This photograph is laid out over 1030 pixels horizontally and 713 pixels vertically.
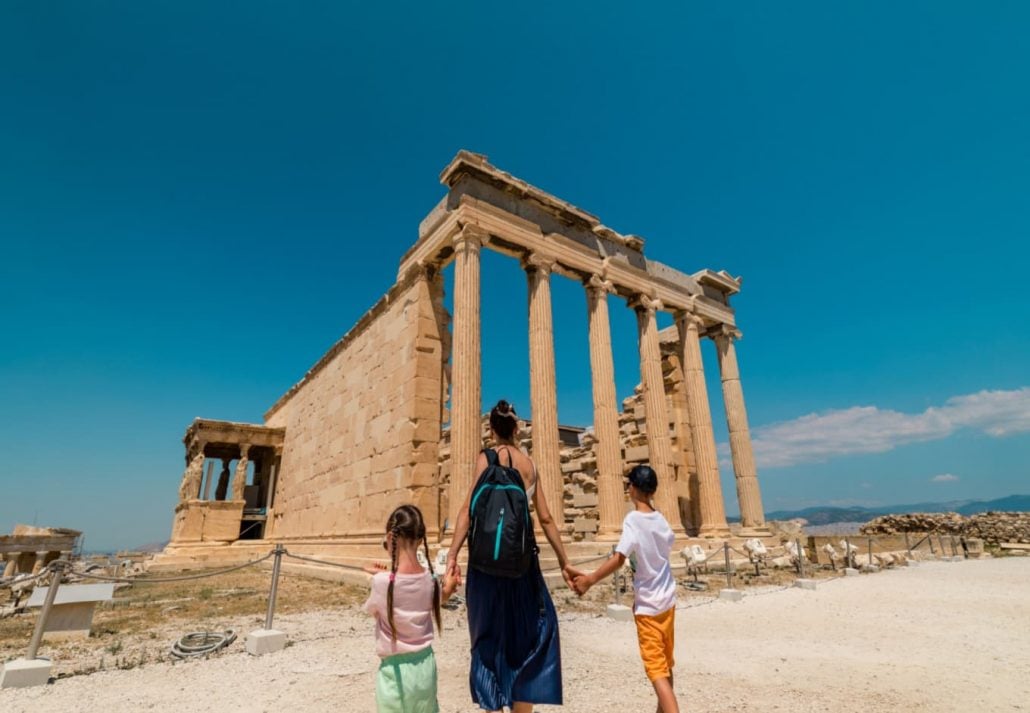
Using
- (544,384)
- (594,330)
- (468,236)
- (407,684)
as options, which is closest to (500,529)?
(407,684)

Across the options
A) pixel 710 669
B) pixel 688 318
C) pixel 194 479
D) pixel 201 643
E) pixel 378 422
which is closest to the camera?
pixel 710 669

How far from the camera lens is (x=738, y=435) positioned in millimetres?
18688

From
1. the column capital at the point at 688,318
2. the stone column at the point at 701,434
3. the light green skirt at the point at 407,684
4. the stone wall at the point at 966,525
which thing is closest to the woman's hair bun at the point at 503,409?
the light green skirt at the point at 407,684

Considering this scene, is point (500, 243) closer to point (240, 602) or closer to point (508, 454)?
point (240, 602)

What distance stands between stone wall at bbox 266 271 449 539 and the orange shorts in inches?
360

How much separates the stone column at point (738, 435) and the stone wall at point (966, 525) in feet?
49.6

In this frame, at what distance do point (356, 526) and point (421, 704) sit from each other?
13.0 metres

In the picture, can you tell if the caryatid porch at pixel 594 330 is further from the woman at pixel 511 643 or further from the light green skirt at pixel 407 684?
the light green skirt at pixel 407 684

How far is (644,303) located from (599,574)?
14392 mm

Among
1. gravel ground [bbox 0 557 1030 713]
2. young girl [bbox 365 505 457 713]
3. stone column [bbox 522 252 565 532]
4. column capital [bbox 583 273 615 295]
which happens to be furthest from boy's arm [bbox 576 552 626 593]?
column capital [bbox 583 273 615 295]

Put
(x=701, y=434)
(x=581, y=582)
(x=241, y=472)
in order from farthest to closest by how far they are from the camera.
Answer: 1. (x=241, y=472)
2. (x=701, y=434)
3. (x=581, y=582)

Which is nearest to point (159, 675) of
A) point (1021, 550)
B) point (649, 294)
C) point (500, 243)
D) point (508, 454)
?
point (508, 454)

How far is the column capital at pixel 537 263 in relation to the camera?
1388 centimetres

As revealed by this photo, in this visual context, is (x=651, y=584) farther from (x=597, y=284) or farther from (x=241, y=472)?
(x=241, y=472)
